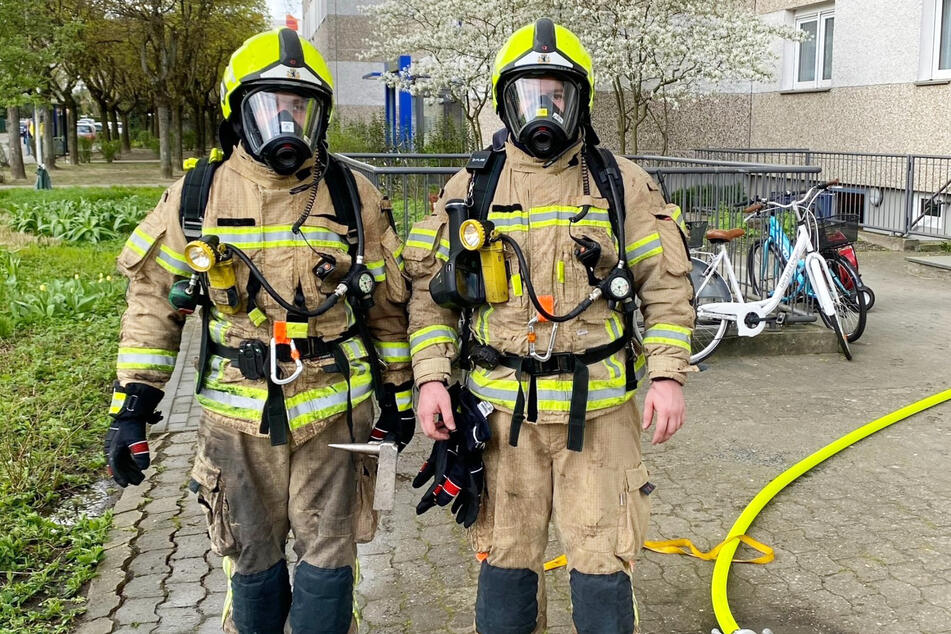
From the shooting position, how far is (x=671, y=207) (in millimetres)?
3342

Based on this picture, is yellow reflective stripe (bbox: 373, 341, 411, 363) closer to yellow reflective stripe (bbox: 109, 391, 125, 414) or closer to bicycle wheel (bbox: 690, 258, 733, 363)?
yellow reflective stripe (bbox: 109, 391, 125, 414)

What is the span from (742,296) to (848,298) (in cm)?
96

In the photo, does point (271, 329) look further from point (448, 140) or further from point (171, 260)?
point (448, 140)

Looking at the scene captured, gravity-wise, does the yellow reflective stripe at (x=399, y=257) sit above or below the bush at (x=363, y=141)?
below

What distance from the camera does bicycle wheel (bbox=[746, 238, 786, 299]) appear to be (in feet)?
27.0

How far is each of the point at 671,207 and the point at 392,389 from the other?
1119 mm

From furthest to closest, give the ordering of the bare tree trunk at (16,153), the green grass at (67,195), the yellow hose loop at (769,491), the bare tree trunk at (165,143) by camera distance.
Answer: the bare tree trunk at (165,143), the bare tree trunk at (16,153), the green grass at (67,195), the yellow hose loop at (769,491)

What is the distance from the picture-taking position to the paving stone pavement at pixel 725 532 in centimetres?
395

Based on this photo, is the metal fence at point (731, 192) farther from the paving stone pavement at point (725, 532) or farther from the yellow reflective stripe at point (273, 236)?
the yellow reflective stripe at point (273, 236)

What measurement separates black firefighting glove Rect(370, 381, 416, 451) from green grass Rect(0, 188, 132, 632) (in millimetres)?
1581

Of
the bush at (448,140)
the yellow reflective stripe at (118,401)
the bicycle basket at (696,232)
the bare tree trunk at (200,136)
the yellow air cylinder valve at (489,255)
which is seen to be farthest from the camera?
the bare tree trunk at (200,136)

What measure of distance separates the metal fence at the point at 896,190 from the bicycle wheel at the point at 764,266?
559cm

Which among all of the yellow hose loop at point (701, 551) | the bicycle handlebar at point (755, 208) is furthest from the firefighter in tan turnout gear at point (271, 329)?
the bicycle handlebar at point (755, 208)

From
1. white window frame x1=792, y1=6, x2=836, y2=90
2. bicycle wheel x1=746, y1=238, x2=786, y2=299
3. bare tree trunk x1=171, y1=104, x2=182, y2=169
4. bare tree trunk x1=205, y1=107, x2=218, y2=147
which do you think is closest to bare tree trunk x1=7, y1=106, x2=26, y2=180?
bare tree trunk x1=171, y1=104, x2=182, y2=169
